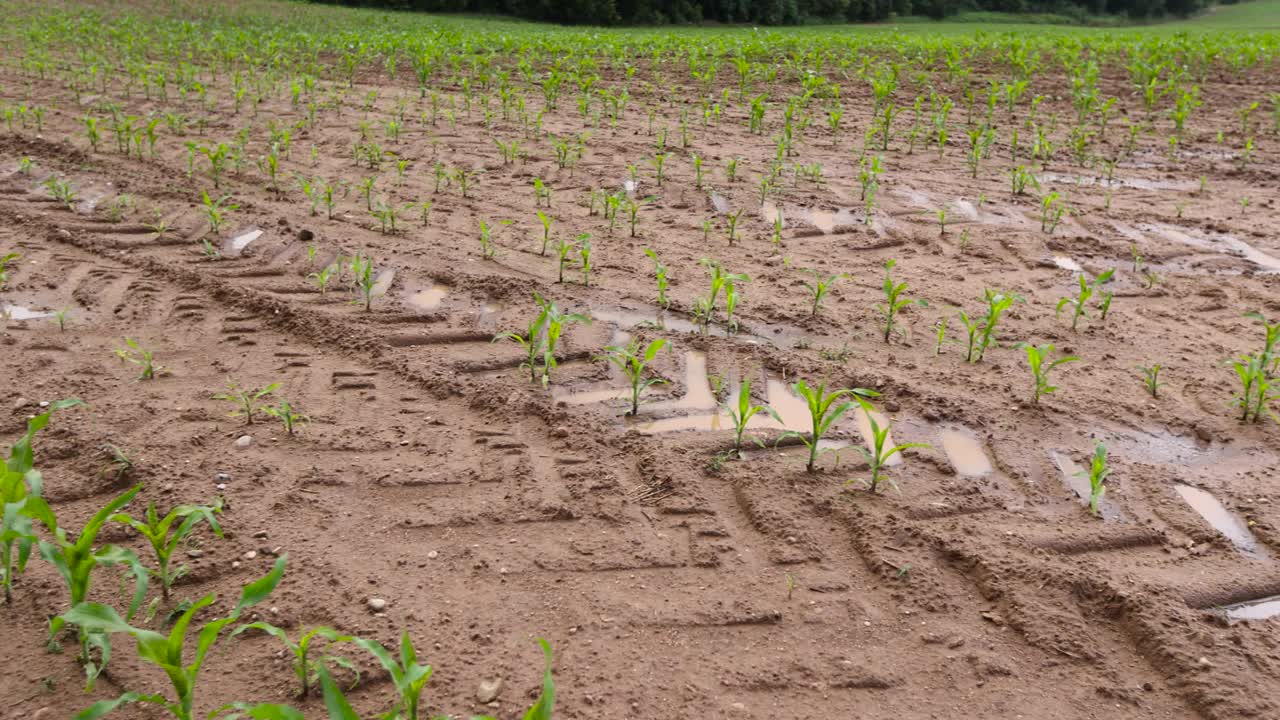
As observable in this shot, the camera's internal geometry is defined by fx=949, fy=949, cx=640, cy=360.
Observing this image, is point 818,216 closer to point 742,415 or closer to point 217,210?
point 742,415

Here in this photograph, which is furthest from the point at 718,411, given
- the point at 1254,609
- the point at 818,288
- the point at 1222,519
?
the point at 1254,609

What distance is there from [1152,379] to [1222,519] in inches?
40.8

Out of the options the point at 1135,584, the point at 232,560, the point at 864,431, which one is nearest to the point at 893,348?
the point at 864,431

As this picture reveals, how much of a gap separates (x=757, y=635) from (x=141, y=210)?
5.43 metres

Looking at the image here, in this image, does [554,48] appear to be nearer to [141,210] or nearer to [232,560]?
[141,210]

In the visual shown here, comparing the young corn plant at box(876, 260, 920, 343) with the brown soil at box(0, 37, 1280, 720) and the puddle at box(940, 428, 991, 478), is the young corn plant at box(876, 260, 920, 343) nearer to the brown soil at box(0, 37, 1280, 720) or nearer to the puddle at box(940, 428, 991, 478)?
the brown soil at box(0, 37, 1280, 720)

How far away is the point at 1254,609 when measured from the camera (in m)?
2.91

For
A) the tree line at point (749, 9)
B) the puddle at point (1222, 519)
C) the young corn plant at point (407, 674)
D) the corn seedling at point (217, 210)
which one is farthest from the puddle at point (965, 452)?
the tree line at point (749, 9)

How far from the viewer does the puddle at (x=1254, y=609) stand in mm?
2873

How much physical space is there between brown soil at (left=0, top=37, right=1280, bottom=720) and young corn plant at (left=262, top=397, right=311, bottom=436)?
0.06 m

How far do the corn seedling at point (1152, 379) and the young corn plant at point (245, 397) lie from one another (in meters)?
3.76

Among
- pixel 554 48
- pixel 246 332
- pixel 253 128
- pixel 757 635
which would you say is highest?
pixel 554 48

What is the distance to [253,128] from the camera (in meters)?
9.05

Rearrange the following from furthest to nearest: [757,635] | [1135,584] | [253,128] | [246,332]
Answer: [253,128] < [246,332] < [1135,584] < [757,635]
